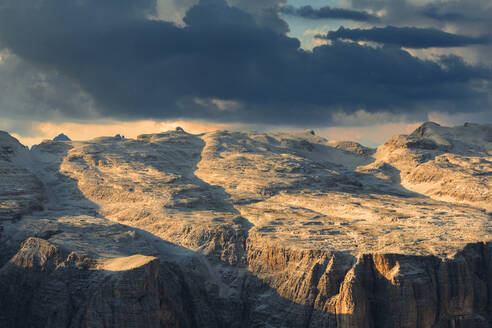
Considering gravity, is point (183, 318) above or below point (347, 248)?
below

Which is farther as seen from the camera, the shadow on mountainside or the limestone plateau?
the limestone plateau

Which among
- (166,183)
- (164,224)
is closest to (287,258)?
(164,224)

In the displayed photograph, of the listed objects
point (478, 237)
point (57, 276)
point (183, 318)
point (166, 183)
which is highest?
point (166, 183)

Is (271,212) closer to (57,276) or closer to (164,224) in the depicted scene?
(164,224)

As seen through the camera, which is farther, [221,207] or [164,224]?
[221,207]

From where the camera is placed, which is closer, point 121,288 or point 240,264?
point 121,288

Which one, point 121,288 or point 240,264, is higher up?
point 240,264

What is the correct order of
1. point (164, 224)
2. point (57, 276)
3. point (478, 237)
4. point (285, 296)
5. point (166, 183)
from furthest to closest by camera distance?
point (166, 183) → point (164, 224) → point (478, 237) → point (285, 296) → point (57, 276)

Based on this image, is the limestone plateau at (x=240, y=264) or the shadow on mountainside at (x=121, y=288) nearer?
the shadow on mountainside at (x=121, y=288)

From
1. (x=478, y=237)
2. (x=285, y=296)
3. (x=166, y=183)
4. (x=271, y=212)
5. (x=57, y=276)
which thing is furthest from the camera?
(x=166, y=183)
